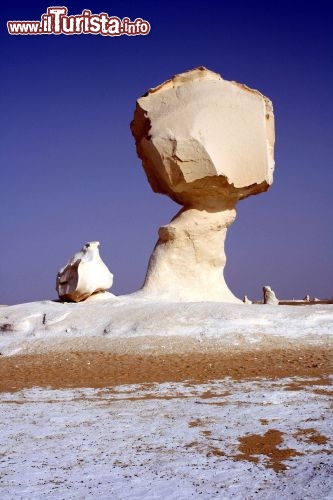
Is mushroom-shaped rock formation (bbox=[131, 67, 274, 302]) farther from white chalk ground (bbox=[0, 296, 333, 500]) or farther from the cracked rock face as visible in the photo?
white chalk ground (bbox=[0, 296, 333, 500])

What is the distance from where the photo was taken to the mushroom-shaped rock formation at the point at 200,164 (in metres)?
14.7

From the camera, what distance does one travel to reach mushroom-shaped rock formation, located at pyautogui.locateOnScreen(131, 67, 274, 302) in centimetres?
1473

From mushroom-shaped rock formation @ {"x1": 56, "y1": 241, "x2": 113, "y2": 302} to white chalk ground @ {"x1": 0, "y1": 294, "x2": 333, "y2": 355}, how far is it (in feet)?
3.56

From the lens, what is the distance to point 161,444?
4.66 metres

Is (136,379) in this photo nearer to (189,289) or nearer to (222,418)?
(222,418)

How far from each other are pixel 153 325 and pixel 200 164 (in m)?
4.86

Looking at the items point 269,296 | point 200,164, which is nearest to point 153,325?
point 200,164

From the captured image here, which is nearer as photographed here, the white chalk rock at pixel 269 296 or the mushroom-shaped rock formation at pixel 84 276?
the mushroom-shaped rock formation at pixel 84 276

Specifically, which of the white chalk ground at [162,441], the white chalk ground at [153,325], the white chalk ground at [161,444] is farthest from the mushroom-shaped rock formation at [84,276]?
the white chalk ground at [161,444]

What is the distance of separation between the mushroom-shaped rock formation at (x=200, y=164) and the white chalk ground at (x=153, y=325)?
2.42m

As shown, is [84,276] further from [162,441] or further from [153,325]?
[162,441]

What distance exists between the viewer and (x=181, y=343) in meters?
10.6

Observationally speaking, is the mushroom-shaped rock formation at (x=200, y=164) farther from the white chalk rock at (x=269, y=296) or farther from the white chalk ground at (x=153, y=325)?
the white chalk rock at (x=269, y=296)

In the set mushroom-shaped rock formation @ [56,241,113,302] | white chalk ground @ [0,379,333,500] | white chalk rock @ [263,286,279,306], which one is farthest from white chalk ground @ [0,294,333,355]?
white chalk rock @ [263,286,279,306]
